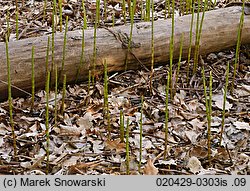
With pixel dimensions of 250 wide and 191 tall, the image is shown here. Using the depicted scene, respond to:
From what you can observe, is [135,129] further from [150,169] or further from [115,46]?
[115,46]

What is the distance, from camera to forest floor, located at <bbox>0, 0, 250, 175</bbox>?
73.4 inches

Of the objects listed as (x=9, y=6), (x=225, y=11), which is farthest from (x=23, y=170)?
(x=9, y=6)

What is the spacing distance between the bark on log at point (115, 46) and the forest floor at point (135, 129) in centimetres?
9

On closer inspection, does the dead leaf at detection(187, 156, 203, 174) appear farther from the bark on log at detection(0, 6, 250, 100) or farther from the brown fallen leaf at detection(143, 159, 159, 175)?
the bark on log at detection(0, 6, 250, 100)

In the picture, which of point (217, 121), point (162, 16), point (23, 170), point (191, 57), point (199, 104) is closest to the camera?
point (23, 170)

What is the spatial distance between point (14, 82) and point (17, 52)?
0.15 m

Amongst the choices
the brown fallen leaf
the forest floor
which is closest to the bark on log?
the forest floor

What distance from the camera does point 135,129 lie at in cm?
215

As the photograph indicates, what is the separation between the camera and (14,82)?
2264 mm

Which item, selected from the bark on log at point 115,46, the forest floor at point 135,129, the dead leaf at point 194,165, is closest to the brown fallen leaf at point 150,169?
the forest floor at point 135,129

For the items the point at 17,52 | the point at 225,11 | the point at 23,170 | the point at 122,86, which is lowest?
the point at 23,170

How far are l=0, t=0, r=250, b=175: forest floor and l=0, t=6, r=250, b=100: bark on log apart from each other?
0.09 m

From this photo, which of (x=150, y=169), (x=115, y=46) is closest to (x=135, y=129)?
(x=150, y=169)

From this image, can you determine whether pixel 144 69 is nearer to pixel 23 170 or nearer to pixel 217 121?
pixel 217 121
